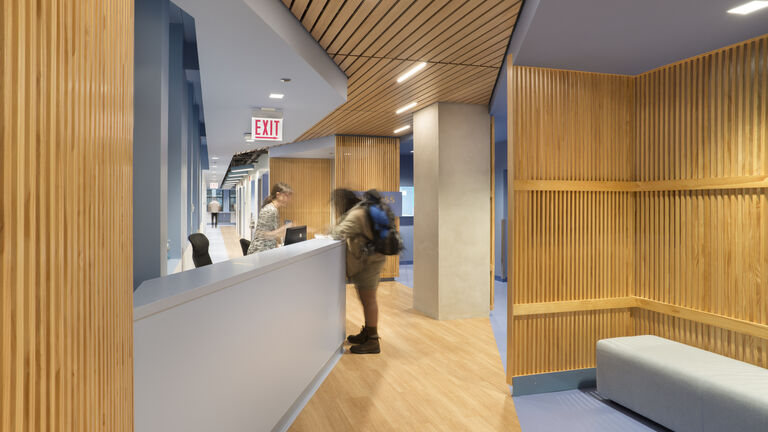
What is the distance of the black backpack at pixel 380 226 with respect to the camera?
480cm

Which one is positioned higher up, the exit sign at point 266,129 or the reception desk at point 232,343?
the exit sign at point 266,129

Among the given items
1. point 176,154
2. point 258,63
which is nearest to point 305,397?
point 258,63

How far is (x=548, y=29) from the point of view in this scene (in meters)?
3.09

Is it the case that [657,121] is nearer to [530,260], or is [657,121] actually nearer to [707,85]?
[707,85]

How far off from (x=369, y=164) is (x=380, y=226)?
16.4 feet

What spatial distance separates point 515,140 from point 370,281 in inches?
87.2

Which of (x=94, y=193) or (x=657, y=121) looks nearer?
(x=94, y=193)

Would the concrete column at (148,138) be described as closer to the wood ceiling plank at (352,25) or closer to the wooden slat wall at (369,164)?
the wood ceiling plank at (352,25)

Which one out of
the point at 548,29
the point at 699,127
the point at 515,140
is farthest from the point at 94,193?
the point at 699,127

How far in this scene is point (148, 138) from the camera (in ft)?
11.2

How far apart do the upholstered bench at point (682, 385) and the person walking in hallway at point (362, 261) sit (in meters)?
2.31

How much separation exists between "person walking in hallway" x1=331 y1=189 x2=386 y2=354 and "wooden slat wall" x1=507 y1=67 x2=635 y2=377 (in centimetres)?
164

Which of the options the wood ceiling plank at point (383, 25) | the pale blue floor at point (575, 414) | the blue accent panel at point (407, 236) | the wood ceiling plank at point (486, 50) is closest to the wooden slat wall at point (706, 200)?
the pale blue floor at point (575, 414)

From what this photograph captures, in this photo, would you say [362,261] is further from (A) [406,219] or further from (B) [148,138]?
(A) [406,219]
